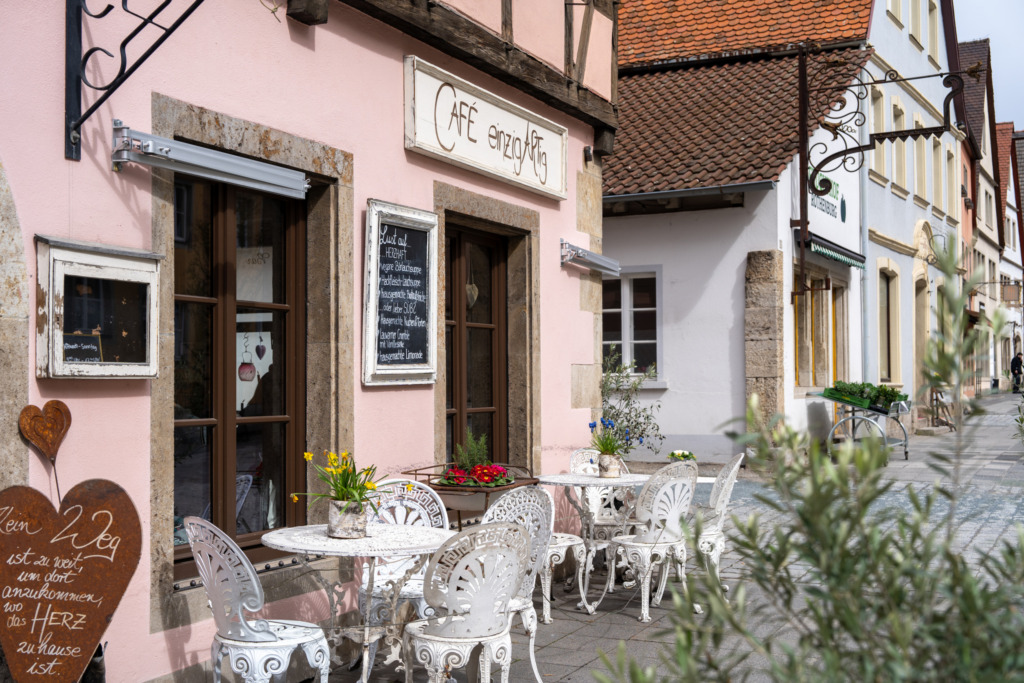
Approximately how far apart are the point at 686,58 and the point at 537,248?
8.53m

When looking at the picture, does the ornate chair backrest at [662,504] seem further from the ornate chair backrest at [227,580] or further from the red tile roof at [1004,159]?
the red tile roof at [1004,159]

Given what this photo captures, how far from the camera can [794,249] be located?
12.3 metres

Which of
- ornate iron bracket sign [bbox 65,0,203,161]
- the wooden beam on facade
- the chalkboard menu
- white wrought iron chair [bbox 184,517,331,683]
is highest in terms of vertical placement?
the wooden beam on facade

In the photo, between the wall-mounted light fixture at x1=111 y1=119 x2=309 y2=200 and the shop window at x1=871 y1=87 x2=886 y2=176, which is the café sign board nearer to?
the wall-mounted light fixture at x1=111 y1=119 x2=309 y2=200

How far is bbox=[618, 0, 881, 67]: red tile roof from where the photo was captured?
14052 millimetres

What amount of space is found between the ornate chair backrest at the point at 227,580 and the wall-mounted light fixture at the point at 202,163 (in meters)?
1.29

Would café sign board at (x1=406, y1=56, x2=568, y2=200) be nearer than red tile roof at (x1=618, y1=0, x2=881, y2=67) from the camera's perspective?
Yes

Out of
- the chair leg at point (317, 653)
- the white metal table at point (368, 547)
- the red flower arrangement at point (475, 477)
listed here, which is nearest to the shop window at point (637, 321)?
the red flower arrangement at point (475, 477)

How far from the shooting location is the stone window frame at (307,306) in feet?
12.8

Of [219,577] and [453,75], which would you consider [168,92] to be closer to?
[219,577]

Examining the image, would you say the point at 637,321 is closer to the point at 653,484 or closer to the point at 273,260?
the point at 653,484

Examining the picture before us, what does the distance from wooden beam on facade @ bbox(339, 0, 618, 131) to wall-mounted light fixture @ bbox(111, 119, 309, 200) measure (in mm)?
1080

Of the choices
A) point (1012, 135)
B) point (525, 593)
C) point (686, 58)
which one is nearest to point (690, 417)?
point (686, 58)

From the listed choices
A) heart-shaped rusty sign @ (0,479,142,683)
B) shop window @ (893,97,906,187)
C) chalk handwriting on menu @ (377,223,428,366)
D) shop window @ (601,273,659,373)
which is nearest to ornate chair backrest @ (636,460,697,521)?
chalk handwriting on menu @ (377,223,428,366)
